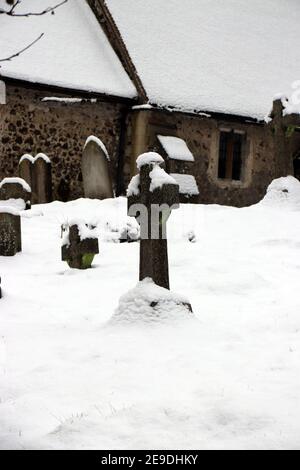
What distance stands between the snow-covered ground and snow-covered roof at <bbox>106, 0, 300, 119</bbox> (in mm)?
7909

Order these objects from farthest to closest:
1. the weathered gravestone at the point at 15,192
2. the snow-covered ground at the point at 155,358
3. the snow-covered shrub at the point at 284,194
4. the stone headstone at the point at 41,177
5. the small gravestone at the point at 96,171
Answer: the small gravestone at the point at 96,171, the stone headstone at the point at 41,177, the snow-covered shrub at the point at 284,194, the weathered gravestone at the point at 15,192, the snow-covered ground at the point at 155,358

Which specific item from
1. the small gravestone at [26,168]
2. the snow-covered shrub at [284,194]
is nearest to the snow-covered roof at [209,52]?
the small gravestone at [26,168]

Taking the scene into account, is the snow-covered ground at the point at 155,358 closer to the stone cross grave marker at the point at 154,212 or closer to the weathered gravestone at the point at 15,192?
the stone cross grave marker at the point at 154,212

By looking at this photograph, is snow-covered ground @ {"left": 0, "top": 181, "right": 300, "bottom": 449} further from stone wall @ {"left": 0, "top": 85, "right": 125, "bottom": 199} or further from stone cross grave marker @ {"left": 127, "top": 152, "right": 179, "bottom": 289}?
stone wall @ {"left": 0, "top": 85, "right": 125, "bottom": 199}

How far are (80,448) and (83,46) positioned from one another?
1221 centimetres

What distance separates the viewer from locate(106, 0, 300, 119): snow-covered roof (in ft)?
43.3

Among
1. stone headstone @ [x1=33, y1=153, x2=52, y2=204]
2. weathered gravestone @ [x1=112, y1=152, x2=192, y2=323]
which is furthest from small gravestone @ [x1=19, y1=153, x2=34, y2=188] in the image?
weathered gravestone @ [x1=112, y1=152, x2=192, y2=323]

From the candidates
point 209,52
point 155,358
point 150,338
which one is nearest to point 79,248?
point 150,338

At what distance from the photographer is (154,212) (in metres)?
4.30

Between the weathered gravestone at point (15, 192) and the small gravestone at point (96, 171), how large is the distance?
6.22 ft

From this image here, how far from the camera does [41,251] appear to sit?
7.25 m

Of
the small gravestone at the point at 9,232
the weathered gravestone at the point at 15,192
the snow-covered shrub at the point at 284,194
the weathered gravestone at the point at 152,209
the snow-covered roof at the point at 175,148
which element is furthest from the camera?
the snow-covered roof at the point at 175,148

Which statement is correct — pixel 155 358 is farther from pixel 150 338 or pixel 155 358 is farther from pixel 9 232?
pixel 9 232

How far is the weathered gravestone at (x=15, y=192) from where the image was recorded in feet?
29.8
